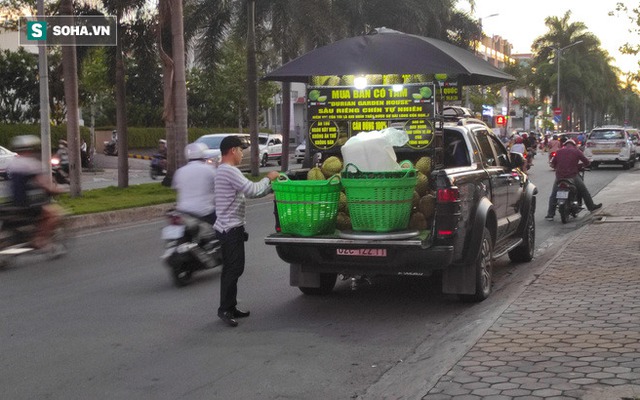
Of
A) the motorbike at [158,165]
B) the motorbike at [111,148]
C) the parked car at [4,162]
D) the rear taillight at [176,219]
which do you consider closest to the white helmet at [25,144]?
the rear taillight at [176,219]

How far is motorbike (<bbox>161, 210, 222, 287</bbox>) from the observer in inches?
396

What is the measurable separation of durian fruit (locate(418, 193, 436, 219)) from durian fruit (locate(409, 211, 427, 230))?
0.05 m

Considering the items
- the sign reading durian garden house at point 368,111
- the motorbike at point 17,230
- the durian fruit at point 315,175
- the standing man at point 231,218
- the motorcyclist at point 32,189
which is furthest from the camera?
the motorcyclist at point 32,189

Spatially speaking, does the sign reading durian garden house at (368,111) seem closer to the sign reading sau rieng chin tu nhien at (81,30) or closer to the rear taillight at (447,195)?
the rear taillight at (447,195)

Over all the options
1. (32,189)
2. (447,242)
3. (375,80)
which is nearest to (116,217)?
(32,189)

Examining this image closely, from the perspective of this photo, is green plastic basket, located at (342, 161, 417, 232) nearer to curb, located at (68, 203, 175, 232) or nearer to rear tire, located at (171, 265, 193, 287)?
rear tire, located at (171, 265, 193, 287)

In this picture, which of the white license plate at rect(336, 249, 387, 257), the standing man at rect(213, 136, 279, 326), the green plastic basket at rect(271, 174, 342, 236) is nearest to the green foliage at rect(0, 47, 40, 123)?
the green plastic basket at rect(271, 174, 342, 236)

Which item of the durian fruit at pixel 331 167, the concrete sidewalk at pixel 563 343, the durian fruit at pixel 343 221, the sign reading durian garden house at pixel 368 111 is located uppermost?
the sign reading durian garden house at pixel 368 111

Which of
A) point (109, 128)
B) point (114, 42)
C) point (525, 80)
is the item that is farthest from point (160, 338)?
point (525, 80)

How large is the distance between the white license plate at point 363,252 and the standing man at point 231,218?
0.96 metres

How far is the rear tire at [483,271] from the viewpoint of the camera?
8672 millimetres

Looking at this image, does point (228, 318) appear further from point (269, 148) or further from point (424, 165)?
point (269, 148)

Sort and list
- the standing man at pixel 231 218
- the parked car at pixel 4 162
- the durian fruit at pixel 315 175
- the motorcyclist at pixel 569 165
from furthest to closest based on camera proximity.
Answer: the parked car at pixel 4 162, the motorcyclist at pixel 569 165, the durian fruit at pixel 315 175, the standing man at pixel 231 218

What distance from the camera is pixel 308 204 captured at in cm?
815
